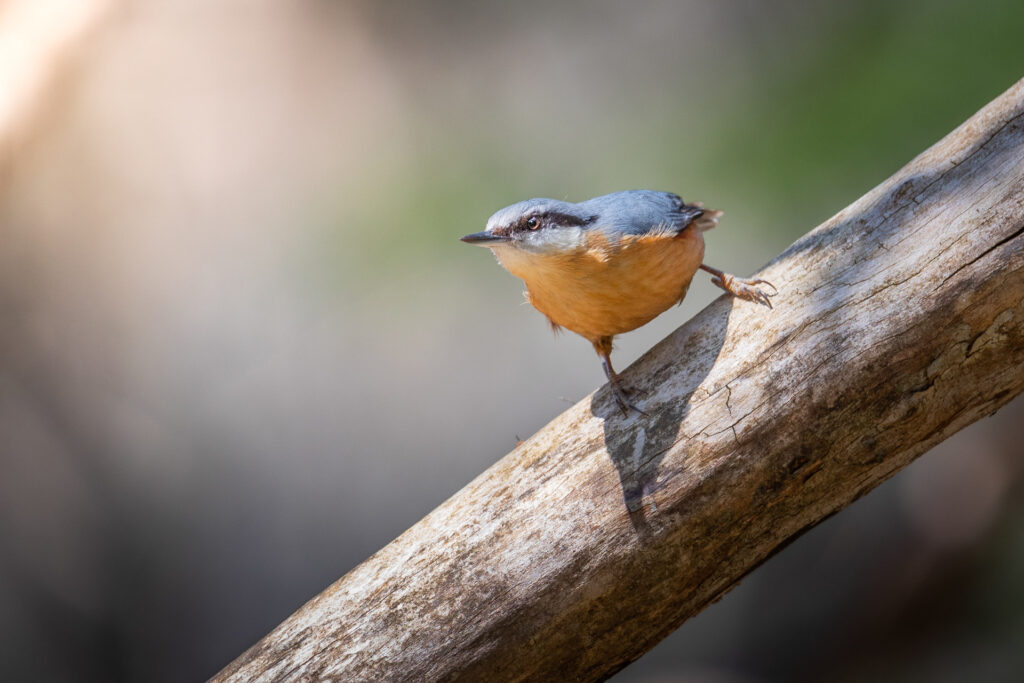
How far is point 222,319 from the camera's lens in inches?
195

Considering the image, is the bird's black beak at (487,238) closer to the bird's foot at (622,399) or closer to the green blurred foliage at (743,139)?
the bird's foot at (622,399)

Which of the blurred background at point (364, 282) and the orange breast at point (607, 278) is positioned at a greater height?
the blurred background at point (364, 282)

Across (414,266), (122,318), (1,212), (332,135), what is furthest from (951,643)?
(1,212)

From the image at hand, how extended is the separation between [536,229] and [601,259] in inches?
9.5

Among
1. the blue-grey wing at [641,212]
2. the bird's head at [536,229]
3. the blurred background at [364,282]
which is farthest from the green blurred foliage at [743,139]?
the bird's head at [536,229]

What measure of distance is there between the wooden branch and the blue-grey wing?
43cm

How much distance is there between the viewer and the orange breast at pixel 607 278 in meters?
2.46

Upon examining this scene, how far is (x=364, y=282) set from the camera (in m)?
5.05

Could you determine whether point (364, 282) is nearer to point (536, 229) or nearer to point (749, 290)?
point (536, 229)

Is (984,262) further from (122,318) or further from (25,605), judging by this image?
(25,605)

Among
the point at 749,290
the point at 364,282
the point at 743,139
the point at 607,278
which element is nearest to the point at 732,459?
the point at 749,290

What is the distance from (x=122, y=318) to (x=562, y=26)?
3.79 meters

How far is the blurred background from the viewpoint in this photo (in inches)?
179

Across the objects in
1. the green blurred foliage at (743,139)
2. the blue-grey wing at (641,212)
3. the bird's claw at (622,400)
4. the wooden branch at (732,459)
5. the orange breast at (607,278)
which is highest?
the green blurred foliage at (743,139)
